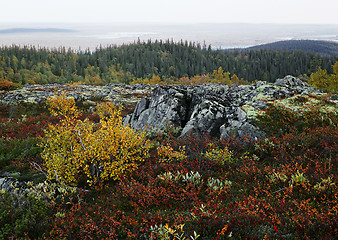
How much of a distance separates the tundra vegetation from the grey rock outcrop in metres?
1.12

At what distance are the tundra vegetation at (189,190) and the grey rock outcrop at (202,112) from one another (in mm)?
1122

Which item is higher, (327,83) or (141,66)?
(141,66)

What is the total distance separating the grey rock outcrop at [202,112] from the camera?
1238 cm

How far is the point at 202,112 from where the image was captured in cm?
1397

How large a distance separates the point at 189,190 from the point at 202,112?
764cm

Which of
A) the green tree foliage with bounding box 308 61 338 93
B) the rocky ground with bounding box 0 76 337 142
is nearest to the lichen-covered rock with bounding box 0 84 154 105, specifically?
the rocky ground with bounding box 0 76 337 142

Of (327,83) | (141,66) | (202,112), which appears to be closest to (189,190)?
(202,112)

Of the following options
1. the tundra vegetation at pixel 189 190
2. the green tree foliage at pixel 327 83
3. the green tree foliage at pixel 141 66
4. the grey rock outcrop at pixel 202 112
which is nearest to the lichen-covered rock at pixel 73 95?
the grey rock outcrop at pixel 202 112

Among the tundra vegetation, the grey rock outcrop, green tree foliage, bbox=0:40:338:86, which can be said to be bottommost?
the tundra vegetation

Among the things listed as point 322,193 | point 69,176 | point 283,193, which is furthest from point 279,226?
point 69,176

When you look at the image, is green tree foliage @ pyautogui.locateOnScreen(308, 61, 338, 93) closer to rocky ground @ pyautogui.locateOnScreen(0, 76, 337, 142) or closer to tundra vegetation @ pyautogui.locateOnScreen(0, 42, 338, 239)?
rocky ground @ pyautogui.locateOnScreen(0, 76, 337, 142)

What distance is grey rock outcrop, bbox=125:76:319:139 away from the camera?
12.4 m

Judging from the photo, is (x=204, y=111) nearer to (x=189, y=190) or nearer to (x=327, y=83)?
(x=189, y=190)

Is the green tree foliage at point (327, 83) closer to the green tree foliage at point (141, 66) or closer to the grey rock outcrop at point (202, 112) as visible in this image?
the grey rock outcrop at point (202, 112)
